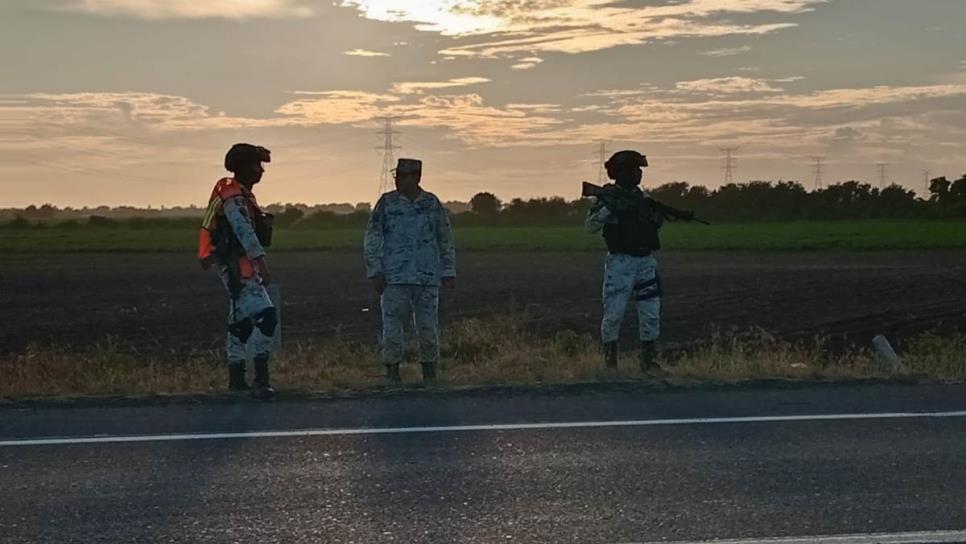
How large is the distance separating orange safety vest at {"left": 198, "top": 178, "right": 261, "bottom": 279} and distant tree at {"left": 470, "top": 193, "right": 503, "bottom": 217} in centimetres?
8858

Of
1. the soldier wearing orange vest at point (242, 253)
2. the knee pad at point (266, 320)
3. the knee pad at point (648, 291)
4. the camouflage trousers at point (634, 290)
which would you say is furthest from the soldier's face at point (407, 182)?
the knee pad at point (648, 291)

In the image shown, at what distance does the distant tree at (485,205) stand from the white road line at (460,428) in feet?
295

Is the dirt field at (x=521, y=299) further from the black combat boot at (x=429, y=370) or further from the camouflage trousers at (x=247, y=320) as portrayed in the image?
the camouflage trousers at (x=247, y=320)

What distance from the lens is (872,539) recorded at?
4953 millimetres

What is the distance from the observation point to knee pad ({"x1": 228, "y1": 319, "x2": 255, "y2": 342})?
8909 millimetres

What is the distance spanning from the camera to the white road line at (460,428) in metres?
7.02

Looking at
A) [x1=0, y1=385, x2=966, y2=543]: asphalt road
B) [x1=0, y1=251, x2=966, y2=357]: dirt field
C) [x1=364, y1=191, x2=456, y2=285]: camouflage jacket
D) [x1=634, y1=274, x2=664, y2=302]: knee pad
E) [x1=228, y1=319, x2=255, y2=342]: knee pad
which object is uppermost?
[x1=364, y1=191, x2=456, y2=285]: camouflage jacket

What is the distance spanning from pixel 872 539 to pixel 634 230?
5.19 metres

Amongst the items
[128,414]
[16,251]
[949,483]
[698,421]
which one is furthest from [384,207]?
[16,251]

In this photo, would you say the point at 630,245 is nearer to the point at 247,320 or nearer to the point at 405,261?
the point at 405,261

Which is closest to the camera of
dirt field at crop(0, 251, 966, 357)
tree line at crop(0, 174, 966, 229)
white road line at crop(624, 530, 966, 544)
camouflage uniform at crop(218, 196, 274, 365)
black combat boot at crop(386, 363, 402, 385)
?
white road line at crop(624, 530, 966, 544)

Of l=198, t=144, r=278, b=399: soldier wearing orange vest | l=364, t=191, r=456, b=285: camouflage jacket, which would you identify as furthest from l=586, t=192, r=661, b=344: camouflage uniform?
l=198, t=144, r=278, b=399: soldier wearing orange vest

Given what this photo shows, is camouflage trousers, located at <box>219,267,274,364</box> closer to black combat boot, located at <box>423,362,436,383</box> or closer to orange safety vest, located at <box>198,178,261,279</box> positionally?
orange safety vest, located at <box>198,178,261,279</box>

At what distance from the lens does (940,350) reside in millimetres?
12633
